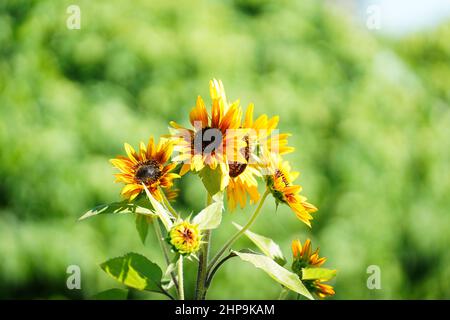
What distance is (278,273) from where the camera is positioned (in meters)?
0.36

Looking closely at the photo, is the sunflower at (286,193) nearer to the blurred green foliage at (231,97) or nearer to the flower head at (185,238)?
the flower head at (185,238)

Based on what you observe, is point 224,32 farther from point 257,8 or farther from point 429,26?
point 429,26

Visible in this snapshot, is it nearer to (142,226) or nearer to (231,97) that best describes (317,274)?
(142,226)

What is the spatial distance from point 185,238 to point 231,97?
2.42 ft

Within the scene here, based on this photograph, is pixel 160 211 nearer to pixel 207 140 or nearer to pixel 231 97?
pixel 207 140

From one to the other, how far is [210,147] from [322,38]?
896 mm

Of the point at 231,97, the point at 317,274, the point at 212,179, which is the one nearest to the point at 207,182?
the point at 212,179

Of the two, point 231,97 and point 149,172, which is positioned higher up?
point 231,97

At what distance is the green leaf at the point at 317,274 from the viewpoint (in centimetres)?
40

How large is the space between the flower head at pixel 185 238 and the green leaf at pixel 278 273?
0.11 feet

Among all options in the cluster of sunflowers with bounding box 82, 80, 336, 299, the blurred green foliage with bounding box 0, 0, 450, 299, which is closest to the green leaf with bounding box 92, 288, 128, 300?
the cluster of sunflowers with bounding box 82, 80, 336, 299

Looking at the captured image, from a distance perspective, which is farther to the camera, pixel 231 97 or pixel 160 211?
pixel 231 97

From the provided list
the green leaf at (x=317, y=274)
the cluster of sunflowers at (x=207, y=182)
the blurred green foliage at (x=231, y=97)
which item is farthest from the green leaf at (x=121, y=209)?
the blurred green foliage at (x=231, y=97)

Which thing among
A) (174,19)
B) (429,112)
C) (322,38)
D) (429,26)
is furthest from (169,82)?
(429,26)
